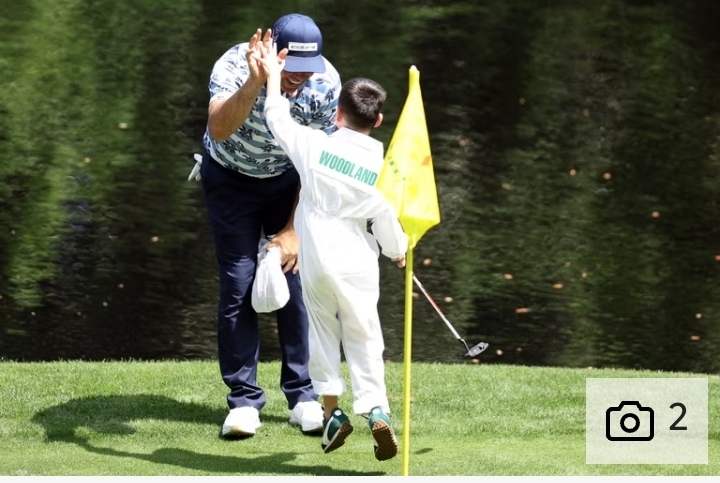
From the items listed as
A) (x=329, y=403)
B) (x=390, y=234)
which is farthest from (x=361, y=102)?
(x=329, y=403)

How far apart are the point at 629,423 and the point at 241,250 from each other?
5.60ft

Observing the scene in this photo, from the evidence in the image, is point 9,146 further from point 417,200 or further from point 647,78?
point 417,200

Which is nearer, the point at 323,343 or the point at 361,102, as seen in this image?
the point at 361,102

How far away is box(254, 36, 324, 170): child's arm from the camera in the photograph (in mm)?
5203

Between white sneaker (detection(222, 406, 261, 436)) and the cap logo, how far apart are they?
1442 millimetres

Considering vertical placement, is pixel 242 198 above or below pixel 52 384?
above

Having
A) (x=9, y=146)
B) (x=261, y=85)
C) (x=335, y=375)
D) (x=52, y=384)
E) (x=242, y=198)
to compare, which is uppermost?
(x=261, y=85)

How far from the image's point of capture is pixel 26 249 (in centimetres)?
984

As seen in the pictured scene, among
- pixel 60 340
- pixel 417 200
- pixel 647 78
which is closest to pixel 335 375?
pixel 417 200

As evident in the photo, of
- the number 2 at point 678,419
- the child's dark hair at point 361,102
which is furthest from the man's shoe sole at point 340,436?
the number 2 at point 678,419

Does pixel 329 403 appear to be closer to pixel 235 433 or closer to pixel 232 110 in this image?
pixel 235 433

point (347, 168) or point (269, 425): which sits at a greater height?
point (347, 168)

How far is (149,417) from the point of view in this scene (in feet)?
20.2

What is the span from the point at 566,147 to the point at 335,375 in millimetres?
7069
